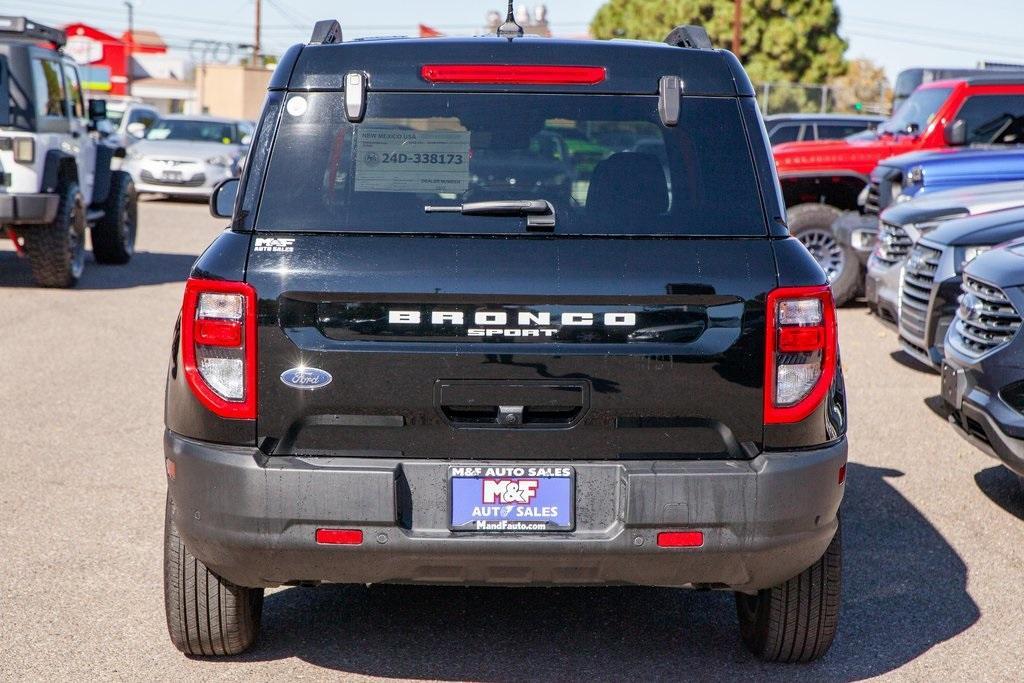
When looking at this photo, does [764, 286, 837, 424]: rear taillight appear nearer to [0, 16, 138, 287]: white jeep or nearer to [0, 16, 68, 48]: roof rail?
[0, 16, 138, 287]: white jeep

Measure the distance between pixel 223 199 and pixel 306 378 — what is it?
137 centimetres

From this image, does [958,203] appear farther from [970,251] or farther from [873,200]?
[873,200]

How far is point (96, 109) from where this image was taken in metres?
14.3

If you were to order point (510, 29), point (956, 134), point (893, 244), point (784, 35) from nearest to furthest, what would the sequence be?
point (510, 29) → point (893, 244) → point (956, 134) → point (784, 35)

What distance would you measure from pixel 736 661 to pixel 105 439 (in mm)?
4212

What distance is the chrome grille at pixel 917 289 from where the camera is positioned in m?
8.52

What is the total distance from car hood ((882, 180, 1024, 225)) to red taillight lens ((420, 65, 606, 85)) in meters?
6.40

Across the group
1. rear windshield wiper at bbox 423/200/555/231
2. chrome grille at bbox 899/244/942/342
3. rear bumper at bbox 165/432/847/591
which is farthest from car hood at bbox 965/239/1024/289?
rear windshield wiper at bbox 423/200/555/231

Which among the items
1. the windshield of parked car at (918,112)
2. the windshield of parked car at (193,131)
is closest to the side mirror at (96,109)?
the windshield of parked car at (918,112)

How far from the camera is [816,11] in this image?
164 feet

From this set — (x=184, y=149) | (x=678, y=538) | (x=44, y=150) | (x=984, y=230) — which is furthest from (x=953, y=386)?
(x=184, y=149)

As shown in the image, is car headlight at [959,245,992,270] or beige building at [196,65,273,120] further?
beige building at [196,65,273,120]

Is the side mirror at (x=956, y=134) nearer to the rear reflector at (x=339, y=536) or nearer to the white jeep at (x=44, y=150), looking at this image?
the white jeep at (x=44, y=150)

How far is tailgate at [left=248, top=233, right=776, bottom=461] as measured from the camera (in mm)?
3545
